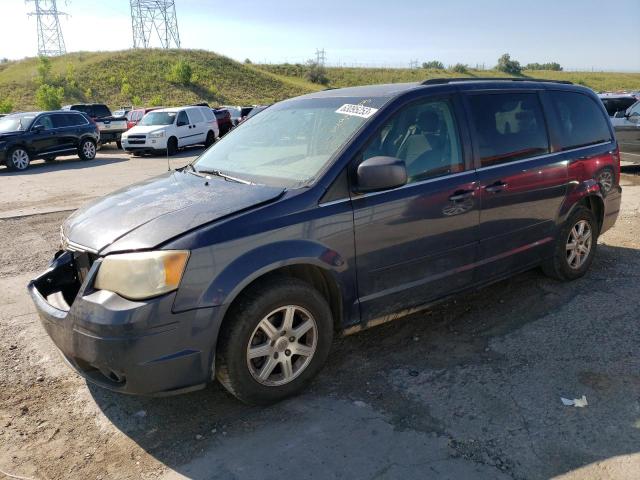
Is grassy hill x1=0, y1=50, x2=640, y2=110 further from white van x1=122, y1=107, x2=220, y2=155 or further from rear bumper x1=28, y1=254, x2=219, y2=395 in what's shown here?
rear bumper x1=28, y1=254, x2=219, y2=395

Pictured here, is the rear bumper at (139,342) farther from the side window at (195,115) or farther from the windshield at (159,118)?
the side window at (195,115)

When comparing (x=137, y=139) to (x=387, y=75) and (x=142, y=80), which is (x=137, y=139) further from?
(x=387, y=75)

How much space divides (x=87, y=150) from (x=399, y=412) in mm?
17501

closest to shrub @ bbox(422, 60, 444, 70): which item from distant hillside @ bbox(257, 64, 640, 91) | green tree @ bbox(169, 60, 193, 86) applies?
distant hillside @ bbox(257, 64, 640, 91)

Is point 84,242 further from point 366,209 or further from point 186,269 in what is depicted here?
Answer: point 366,209

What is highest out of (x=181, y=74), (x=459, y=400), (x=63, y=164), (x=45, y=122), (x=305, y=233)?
(x=181, y=74)

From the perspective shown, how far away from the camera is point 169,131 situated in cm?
1955

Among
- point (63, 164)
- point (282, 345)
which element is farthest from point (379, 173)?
point (63, 164)

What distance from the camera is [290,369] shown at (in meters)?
3.26

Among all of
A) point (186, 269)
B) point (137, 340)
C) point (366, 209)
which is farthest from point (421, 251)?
point (137, 340)

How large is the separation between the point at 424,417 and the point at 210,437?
3.94ft

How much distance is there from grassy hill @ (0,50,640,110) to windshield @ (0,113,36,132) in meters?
29.6

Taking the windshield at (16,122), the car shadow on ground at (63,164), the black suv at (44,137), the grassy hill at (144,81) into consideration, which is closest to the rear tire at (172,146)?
the car shadow on ground at (63,164)

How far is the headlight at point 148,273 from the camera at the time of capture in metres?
2.74
